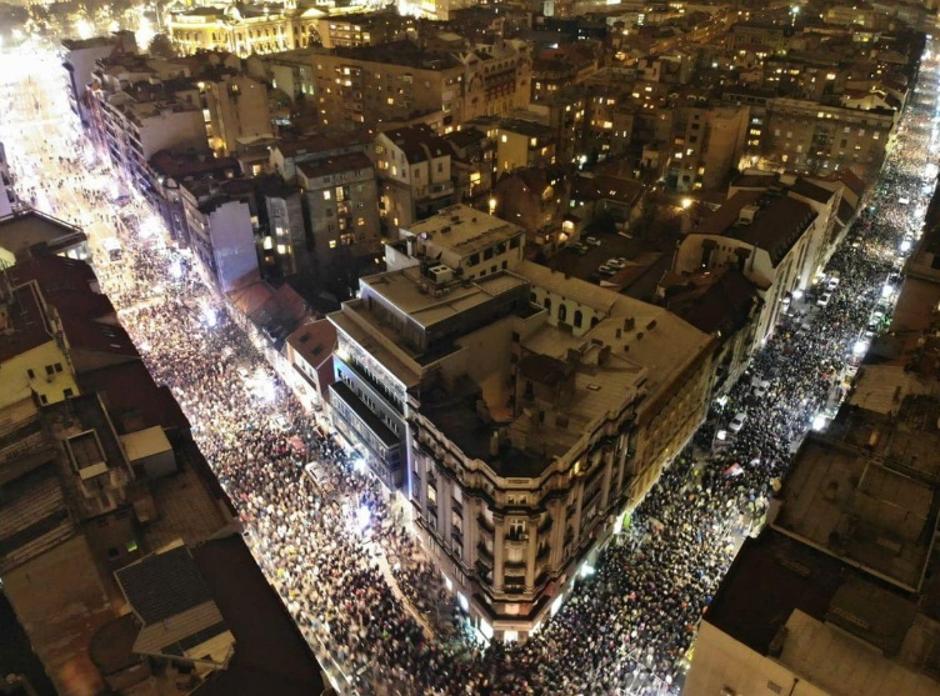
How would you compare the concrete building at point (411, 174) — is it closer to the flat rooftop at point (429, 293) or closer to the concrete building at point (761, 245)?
the flat rooftop at point (429, 293)

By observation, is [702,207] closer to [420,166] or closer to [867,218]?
[867,218]

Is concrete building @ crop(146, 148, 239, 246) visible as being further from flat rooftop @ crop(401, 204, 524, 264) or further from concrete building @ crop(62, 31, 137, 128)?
concrete building @ crop(62, 31, 137, 128)

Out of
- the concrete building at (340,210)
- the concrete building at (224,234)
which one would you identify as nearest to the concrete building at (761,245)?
the concrete building at (340,210)

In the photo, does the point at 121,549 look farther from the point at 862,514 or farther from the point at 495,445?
the point at 862,514

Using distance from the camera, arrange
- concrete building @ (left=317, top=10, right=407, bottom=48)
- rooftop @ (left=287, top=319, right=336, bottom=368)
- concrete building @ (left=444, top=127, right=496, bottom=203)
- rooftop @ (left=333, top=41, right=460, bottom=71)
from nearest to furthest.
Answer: rooftop @ (left=287, top=319, right=336, bottom=368) → concrete building @ (left=444, top=127, right=496, bottom=203) → rooftop @ (left=333, top=41, right=460, bottom=71) → concrete building @ (left=317, top=10, right=407, bottom=48)

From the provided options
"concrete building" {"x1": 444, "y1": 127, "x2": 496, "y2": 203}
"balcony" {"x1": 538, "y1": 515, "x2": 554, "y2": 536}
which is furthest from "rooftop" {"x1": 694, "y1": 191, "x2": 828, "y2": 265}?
"balcony" {"x1": 538, "y1": 515, "x2": 554, "y2": 536}

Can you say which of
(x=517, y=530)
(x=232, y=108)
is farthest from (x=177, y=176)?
(x=517, y=530)
